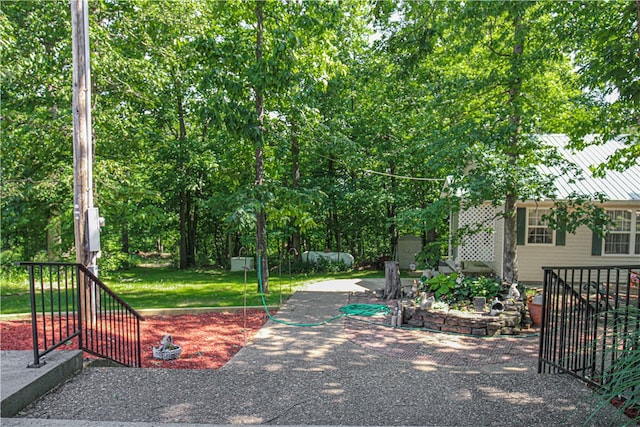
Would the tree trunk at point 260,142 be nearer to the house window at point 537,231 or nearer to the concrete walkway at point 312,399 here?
the concrete walkway at point 312,399

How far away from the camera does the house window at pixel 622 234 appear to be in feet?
37.7

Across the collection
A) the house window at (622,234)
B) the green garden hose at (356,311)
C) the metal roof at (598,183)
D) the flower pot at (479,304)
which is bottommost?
the green garden hose at (356,311)

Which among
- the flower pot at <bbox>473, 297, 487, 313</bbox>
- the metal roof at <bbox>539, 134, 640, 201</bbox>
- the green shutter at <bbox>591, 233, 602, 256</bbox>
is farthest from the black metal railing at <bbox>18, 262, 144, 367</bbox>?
the green shutter at <bbox>591, 233, 602, 256</bbox>

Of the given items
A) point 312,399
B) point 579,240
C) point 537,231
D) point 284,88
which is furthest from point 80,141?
point 579,240

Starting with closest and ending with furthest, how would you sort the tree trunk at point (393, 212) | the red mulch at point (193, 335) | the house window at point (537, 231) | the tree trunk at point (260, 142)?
1. the red mulch at point (193, 335)
2. the tree trunk at point (260, 142)
3. the house window at point (537, 231)
4. the tree trunk at point (393, 212)

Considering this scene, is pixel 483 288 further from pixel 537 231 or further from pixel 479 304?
pixel 537 231

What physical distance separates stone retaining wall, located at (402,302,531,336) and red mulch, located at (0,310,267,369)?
9.24 feet

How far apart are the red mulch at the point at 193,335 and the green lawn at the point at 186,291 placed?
1.05 metres

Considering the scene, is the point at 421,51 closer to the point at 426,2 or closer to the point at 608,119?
the point at 426,2

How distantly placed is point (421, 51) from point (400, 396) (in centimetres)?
532

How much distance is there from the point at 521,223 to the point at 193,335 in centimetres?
911

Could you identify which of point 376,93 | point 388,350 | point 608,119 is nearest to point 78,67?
point 388,350

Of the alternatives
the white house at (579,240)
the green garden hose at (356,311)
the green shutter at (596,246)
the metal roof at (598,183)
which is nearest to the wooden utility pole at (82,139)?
the green garden hose at (356,311)

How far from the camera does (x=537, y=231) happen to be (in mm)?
11750
